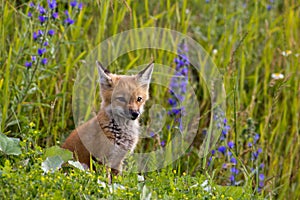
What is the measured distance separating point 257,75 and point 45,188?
3.04 meters

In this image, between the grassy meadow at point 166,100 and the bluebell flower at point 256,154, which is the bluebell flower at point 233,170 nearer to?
the grassy meadow at point 166,100

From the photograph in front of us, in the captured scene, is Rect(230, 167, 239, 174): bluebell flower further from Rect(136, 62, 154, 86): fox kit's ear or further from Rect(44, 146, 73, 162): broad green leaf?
Rect(44, 146, 73, 162): broad green leaf

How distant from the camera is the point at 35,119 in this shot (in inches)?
181

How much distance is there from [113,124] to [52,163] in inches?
38.2

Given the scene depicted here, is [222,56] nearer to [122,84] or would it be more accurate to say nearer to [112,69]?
[112,69]

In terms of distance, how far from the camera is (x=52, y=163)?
3363 mm

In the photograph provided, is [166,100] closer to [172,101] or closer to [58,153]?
[172,101]

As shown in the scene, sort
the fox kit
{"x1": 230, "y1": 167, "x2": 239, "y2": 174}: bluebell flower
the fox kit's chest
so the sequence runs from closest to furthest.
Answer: the fox kit → the fox kit's chest → {"x1": 230, "y1": 167, "x2": 239, "y2": 174}: bluebell flower

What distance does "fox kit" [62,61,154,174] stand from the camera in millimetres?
4102

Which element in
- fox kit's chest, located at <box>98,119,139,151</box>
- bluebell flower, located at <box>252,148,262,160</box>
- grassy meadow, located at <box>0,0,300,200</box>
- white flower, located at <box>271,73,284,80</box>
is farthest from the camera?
white flower, located at <box>271,73,284,80</box>

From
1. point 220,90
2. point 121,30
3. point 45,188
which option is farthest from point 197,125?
point 45,188

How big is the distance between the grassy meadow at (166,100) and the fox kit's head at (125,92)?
40cm

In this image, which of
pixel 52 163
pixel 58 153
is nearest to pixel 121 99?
pixel 58 153

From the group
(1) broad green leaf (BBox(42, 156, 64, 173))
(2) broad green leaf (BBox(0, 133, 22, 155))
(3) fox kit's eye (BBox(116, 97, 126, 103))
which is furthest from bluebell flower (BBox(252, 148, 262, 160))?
(2) broad green leaf (BBox(0, 133, 22, 155))
